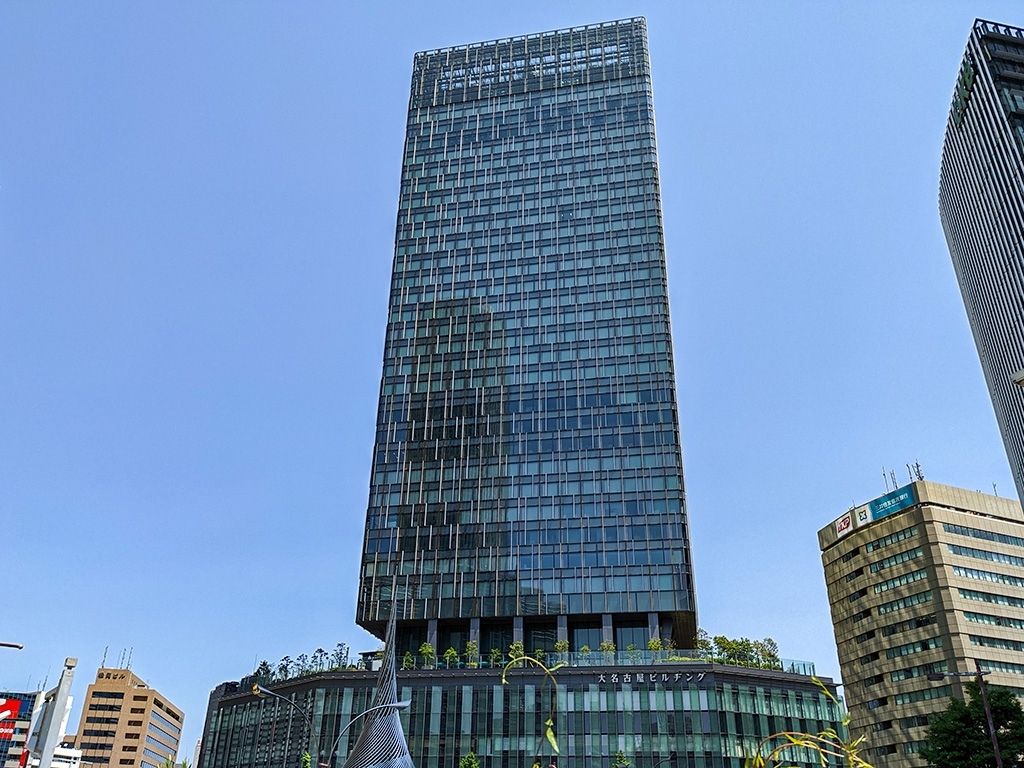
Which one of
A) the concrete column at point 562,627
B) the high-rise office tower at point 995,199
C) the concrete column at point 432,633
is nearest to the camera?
the concrete column at point 562,627

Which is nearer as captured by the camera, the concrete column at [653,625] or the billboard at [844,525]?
the concrete column at [653,625]

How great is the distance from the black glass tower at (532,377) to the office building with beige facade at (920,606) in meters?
37.1

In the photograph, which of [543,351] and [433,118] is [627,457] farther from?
[433,118]

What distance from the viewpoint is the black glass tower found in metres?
82.2

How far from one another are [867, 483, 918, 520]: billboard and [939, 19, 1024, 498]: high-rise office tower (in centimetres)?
1550

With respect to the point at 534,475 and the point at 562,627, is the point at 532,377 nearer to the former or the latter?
the point at 534,475

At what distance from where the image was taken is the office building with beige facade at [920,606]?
98.9 m

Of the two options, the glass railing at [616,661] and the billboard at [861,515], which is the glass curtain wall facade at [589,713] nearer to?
the glass railing at [616,661]

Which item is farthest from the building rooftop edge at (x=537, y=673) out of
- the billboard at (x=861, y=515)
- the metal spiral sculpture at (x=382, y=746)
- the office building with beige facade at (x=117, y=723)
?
the office building with beige facade at (x=117, y=723)

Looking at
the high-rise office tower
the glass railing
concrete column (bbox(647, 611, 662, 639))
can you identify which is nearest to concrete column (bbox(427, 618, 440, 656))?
the glass railing

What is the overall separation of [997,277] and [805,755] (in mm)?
58762

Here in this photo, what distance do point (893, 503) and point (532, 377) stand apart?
54.1m

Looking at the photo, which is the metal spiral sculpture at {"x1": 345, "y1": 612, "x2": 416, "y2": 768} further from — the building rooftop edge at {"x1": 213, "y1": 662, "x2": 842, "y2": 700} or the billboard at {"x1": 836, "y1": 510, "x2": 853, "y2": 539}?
the billboard at {"x1": 836, "y1": 510, "x2": 853, "y2": 539}

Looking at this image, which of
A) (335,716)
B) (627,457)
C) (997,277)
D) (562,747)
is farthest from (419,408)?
(997,277)
